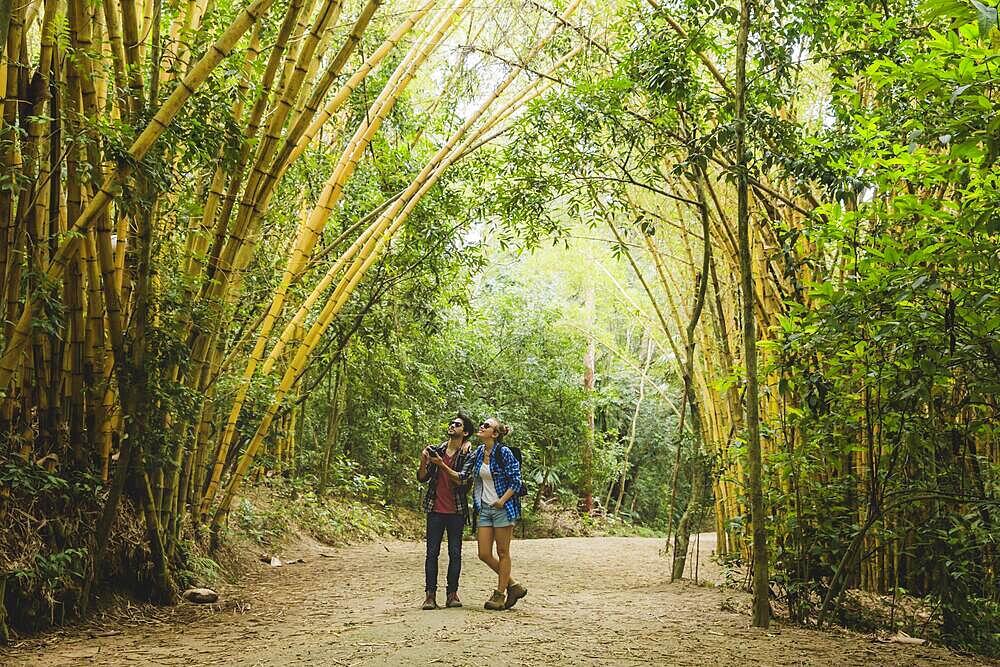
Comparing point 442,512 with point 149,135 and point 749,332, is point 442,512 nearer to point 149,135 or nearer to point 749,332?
point 749,332

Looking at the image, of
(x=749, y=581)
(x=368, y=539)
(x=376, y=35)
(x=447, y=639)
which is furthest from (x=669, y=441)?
(x=447, y=639)

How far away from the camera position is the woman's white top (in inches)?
158

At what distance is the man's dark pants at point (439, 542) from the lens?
156 inches

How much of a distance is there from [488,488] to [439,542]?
38cm

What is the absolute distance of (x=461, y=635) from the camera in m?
3.28

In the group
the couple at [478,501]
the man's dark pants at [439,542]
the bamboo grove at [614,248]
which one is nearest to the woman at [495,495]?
the couple at [478,501]

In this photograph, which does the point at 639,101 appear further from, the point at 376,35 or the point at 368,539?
the point at 368,539

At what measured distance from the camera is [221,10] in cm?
374

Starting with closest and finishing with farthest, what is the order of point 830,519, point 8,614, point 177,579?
point 8,614
point 830,519
point 177,579

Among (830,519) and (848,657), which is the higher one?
(830,519)

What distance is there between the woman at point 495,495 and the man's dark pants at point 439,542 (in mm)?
130

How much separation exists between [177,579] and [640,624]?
243cm

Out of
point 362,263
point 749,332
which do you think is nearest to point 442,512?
point 749,332

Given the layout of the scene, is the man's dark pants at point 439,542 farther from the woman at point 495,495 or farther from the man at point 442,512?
the woman at point 495,495
